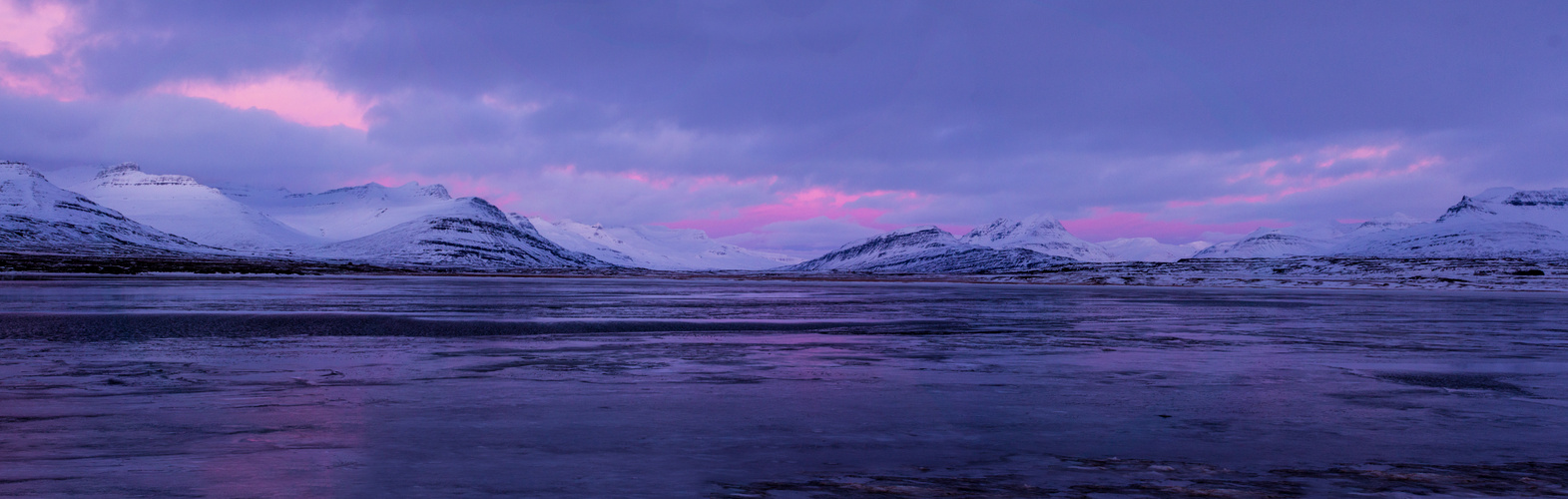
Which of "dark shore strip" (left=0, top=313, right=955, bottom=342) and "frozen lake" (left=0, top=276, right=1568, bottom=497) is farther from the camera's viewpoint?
"dark shore strip" (left=0, top=313, right=955, bottom=342)

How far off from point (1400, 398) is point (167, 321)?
30594mm

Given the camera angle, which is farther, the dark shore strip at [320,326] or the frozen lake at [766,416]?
the dark shore strip at [320,326]

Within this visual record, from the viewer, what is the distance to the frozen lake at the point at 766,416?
821cm

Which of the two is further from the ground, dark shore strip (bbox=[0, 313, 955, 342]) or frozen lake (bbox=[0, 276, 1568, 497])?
dark shore strip (bbox=[0, 313, 955, 342])

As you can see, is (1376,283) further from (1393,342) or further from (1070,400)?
(1070,400)

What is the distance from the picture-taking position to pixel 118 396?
12.7 meters

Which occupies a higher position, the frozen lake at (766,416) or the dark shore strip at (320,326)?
the dark shore strip at (320,326)

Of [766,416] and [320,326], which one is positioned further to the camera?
[320,326]

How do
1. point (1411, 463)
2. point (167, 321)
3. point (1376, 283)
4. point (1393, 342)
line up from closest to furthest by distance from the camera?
point (1411, 463) < point (1393, 342) < point (167, 321) < point (1376, 283)

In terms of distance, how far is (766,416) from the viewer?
11.7 meters

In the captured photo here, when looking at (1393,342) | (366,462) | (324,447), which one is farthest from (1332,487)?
(1393,342)

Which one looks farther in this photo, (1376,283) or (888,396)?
(1376,283)

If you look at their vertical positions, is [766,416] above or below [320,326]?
below

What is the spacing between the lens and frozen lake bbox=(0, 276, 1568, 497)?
26.9 feet
